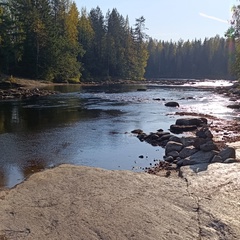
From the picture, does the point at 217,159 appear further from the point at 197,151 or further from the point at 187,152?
the point at 187,152

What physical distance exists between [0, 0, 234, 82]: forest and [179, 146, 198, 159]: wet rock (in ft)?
161

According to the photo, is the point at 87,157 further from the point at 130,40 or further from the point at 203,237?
the point at 130,40

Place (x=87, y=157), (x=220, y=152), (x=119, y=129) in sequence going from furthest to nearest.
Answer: (x=119, y=129) → (x=87, y=157) → (x=220, y=152)

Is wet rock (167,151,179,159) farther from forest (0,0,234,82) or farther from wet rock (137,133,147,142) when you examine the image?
forest (0,0,234,82)

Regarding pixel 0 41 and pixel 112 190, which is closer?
pixel 112 190

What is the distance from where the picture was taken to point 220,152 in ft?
48.1

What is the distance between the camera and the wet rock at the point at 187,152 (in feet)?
52.5

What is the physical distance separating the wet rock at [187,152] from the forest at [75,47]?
4916cm

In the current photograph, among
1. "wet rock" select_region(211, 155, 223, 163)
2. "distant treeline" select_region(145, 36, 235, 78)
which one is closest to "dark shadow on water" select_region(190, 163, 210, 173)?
"wet rock" select_region(211, 155, 223, 163)

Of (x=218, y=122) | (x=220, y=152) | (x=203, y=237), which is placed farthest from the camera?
(x=218, y=122)

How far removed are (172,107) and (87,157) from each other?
23697 millimetres

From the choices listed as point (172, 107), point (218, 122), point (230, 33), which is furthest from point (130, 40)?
point (218, 122)

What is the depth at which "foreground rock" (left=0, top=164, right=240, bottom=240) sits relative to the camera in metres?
7.85

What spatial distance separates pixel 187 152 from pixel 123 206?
7.68 m
